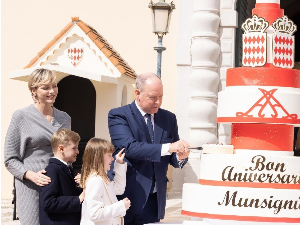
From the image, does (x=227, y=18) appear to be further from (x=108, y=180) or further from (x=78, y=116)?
(x=108, y=180)

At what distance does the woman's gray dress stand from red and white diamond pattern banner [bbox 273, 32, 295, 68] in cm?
180

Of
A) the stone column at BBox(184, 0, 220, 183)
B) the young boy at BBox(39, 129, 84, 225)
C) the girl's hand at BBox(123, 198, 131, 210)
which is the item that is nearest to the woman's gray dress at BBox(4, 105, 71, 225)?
the young boy at BBox(39, 129, 84, 225)

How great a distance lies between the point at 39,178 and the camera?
5160 mm

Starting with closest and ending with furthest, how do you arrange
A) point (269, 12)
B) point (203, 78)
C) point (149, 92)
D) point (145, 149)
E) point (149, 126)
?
point (145, 149) → point (149, 92) → point (149, 126) → point (269, 12) → point (203, 78)

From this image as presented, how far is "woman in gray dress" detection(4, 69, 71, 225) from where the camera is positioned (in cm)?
Result: 526

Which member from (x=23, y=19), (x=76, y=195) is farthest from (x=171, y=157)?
(x=23, y=19)

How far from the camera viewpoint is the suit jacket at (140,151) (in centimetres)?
531

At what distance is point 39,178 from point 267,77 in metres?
1.87

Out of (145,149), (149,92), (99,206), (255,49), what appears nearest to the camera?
Answer: (99,206)

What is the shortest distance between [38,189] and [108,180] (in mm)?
502

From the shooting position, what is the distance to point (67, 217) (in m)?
5.20

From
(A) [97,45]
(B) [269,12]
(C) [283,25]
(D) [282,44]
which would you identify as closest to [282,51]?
(D) [282,44]

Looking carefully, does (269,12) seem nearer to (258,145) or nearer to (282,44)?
(282,44)

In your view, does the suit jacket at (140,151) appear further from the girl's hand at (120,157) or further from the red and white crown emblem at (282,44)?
the red and white crown emblem at (282,44)
